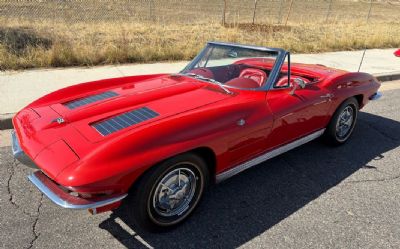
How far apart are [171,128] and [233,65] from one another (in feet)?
5.23

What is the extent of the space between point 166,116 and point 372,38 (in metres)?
12.0

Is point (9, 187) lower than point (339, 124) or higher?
lower

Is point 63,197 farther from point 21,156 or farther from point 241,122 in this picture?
point 241,122

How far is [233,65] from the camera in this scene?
3916mm

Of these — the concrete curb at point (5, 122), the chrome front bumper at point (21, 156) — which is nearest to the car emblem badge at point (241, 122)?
the chrome front bumper at point (21, 156)

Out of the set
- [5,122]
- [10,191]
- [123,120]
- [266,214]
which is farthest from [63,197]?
[5,122]

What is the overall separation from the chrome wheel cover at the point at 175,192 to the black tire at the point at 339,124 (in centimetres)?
215

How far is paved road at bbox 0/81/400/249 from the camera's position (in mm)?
2719

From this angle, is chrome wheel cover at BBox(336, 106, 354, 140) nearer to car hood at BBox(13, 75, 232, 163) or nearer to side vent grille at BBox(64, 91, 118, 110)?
car hood at BBox(13, 75, 232, 163)

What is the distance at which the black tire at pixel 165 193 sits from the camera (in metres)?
2.46

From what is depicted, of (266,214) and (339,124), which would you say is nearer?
(266,214)

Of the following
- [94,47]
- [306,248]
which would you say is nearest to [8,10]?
[94,47]

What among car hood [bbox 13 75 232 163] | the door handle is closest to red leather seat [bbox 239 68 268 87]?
car hood [bbox 13 75 232 163]

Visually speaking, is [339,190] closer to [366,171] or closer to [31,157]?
[366,171]
